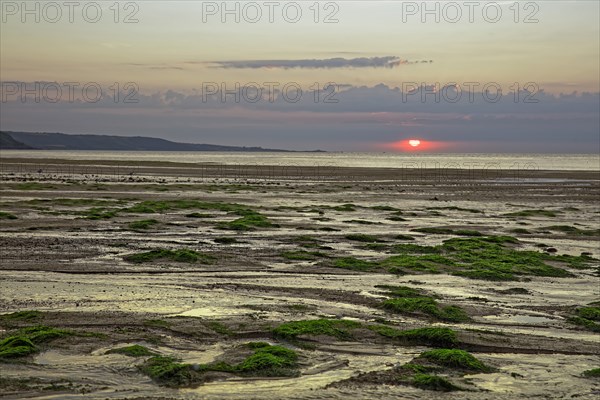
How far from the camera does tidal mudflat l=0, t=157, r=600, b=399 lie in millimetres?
11047

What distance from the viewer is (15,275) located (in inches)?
744

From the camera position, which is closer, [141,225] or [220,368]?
[220,368]

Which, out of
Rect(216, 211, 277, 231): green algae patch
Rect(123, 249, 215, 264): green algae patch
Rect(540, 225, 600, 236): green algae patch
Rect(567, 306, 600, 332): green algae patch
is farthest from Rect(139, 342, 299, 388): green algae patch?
Rect(540, 225, 600, 236): green algae patch

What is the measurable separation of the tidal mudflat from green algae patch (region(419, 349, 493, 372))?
3 cm

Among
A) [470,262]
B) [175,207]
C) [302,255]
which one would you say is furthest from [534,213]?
[302,255]

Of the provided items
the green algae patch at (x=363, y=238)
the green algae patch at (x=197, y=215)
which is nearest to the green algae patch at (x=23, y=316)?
the green algae patch at (x=363, y=238)

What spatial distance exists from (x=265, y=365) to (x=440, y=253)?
52.6 feet

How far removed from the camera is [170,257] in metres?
22.6

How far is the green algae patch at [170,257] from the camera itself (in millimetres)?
→ 22312

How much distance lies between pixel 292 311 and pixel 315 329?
2002 mm

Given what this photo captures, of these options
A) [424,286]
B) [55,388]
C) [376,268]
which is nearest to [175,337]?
[55,388]

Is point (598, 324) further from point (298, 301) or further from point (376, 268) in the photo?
point (376, 268)

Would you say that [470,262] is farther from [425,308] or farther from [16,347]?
[16,347]

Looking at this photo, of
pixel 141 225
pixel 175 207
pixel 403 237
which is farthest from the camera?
pixel 175 207
